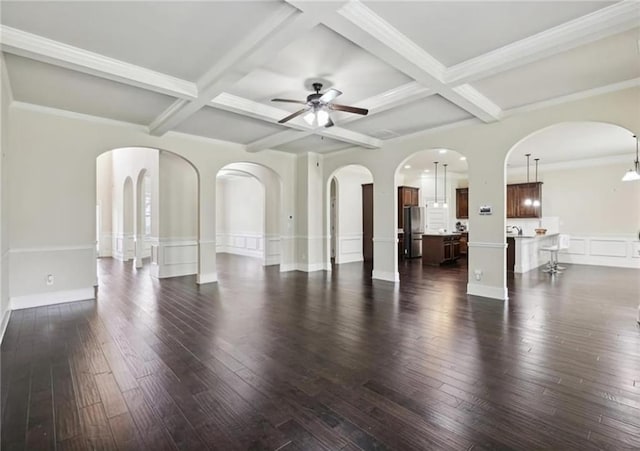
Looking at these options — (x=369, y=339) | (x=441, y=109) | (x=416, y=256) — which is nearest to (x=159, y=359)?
(x=369, y=339)

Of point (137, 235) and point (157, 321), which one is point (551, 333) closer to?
point (157, 321)

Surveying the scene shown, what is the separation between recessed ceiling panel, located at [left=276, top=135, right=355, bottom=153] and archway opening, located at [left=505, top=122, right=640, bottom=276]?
13.4 ft

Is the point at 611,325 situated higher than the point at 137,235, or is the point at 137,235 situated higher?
the point at 137,235

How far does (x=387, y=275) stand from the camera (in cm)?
672

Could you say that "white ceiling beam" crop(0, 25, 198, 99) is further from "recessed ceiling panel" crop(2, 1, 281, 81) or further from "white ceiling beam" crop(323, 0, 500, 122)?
"white ceiling beam" crop(323, 0, 500, 122)

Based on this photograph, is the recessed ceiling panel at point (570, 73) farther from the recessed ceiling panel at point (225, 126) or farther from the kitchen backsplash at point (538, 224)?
the kitchen backsplash at point (538, 224)

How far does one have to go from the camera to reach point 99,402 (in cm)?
221

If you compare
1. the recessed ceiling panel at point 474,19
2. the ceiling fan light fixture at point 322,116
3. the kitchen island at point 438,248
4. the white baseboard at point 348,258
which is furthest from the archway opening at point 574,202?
the ceiling fan light fixture at point 322,116

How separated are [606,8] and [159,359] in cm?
482

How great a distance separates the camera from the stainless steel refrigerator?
10344 mm

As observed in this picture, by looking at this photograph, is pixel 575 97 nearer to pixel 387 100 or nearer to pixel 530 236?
pixel 387 100

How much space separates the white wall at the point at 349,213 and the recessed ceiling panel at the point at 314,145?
2.02m

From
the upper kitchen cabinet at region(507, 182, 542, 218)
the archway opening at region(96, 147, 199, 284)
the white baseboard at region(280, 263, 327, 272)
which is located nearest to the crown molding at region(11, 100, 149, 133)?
the archway opening at region(96, 147, 199, 284)

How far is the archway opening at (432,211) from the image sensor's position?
9.01m
